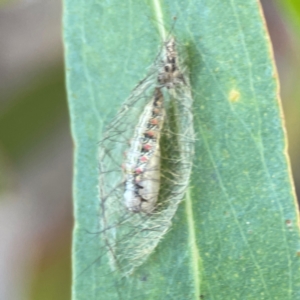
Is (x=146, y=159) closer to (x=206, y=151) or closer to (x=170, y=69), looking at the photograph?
(x=206, y=151)

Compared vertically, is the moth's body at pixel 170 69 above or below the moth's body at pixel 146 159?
above

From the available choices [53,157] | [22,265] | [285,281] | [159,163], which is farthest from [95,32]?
[22,265]

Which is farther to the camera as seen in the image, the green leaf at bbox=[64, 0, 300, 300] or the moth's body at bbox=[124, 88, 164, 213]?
the moth's body at bbox=[124, 88, 164, 213]

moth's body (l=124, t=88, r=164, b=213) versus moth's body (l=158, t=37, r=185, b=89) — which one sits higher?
moth's body (l=158, t=37, r=185, b=89)

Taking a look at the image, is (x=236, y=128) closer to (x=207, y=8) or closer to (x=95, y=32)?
(x=207, y=8)

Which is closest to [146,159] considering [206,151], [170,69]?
[206,151]
